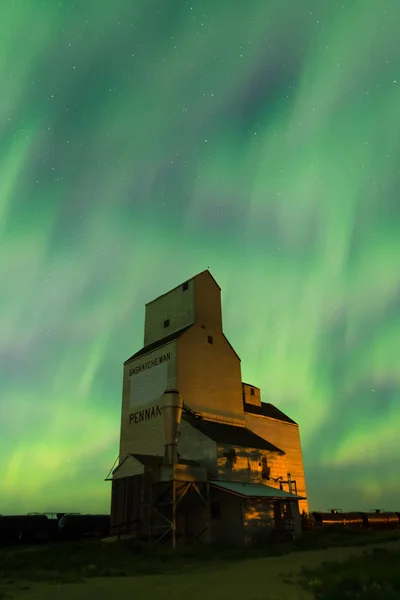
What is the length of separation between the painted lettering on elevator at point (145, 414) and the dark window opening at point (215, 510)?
30.7ft

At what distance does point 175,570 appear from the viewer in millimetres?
19703

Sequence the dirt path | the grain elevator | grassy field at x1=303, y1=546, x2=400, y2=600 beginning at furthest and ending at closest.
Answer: the grain elevator, the dirt path, grassy field at x1=303, y1=546, x2=400, y2=600

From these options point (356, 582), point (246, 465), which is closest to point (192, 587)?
point (356, 582)

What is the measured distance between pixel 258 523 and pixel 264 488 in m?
2.85

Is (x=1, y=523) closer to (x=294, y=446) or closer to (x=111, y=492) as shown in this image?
(x=111, y=492)

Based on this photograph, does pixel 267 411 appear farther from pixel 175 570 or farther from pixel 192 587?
pixel 192 587

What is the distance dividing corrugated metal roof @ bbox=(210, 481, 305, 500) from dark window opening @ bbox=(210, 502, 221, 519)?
1623mm

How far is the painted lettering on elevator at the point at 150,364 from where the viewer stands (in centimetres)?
4228

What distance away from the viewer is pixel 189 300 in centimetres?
4581

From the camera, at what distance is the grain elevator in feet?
105

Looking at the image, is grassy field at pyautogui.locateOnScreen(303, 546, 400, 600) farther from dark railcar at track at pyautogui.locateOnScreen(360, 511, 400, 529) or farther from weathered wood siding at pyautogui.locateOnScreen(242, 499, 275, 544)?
dark railcar at track at pyautogui.locateOnScreen(360, 511, 400, 529)

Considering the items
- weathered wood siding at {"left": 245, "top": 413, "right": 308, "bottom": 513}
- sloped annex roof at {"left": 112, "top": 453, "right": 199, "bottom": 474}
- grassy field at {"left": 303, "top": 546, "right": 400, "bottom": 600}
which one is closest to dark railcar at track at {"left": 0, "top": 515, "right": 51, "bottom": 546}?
sloped annex roof at {"left": 112, "top": 453, "right": 199, "bottom": 474}

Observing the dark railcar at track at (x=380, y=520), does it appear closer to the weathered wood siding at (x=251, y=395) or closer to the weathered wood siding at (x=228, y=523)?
the weathered wood siding at (x=251, y=395)

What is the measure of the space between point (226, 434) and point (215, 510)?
6.56 m
